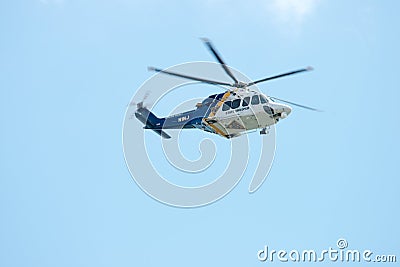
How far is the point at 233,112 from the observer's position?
3067 centimetres

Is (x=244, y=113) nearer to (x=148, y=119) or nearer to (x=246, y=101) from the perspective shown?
(x=246, y=101)

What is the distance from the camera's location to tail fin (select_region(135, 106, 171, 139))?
34.7 meters

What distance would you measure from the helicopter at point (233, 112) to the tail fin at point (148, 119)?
1421 mm

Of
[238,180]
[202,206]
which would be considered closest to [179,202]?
[202,206]

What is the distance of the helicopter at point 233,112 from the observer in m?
29.6

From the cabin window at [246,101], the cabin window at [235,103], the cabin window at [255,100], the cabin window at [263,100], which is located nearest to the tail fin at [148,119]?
the cabin window at [235,103]

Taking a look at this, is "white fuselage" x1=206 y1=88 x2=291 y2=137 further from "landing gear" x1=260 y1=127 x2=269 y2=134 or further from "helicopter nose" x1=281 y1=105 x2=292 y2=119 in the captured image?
"landing gear" x1=260 y1=127 x2=269 y2=134

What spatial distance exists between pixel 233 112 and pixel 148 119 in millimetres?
6942

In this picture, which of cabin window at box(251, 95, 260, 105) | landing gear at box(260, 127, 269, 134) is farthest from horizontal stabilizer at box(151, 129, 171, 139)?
landing gear at box(260, 127, 269, 134)

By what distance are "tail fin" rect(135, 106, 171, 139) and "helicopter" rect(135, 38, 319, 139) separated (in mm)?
1421

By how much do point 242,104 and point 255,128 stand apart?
1513mm

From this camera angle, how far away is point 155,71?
27.2 m

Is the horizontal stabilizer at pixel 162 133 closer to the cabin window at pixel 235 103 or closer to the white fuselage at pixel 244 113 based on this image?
the white fuselage at pixel 244 113

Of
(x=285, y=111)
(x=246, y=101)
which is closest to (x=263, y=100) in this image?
(x=246, y=101)
